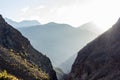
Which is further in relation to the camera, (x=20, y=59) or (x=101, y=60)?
(x=20, y=59)

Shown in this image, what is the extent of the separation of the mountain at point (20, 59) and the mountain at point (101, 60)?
56.9 feet

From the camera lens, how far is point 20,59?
350 ft

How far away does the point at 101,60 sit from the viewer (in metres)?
72.7

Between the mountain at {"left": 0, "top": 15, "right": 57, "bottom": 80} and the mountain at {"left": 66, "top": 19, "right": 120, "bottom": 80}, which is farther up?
the mountain at {"left": 0, "top": 15, "right": 57, "bottom": 80}

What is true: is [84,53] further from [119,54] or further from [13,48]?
[13,48]

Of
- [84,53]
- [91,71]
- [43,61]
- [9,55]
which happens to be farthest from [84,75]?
[43,61]

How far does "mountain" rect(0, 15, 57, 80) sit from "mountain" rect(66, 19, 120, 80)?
17.3m

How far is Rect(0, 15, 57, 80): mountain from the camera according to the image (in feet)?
312

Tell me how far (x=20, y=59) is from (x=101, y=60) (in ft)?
131

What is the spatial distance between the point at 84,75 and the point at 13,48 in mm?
44149

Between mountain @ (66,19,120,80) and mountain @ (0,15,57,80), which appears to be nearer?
mountain @ (66,19,120,80)

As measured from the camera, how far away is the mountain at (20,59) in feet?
312

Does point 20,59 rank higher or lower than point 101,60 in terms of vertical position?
higher

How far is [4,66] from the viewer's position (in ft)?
306
